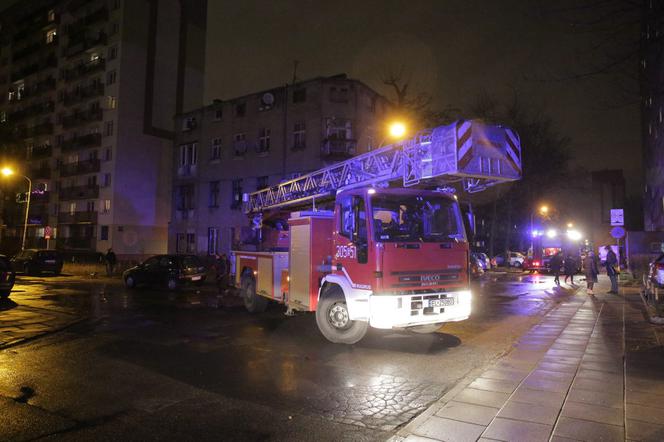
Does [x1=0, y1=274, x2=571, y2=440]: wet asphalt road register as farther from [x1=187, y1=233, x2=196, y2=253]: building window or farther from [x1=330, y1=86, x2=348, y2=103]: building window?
[x1=187, y1=233, x2=196, y2=253]: building window

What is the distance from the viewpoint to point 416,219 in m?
8.27

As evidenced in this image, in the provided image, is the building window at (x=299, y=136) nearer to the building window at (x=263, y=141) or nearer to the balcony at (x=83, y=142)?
the building window at (x=263, y=141)

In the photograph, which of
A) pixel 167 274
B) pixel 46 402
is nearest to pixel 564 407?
pixel 46 402

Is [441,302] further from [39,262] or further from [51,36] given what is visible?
[51,36]

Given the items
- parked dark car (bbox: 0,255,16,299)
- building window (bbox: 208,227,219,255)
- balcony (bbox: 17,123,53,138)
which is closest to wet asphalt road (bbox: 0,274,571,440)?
parked dark car (bbox: 0,255,16,299)

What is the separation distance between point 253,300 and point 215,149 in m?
25.8

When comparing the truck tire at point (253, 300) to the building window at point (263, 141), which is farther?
the building window at point (263, 141)

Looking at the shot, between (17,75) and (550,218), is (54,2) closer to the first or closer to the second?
(17,75)

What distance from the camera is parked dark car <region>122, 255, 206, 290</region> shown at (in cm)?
1869

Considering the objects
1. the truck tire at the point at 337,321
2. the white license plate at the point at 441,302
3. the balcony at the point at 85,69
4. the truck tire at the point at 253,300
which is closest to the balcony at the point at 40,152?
the balcony at the point at 85,69

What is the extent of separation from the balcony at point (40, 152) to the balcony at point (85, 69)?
26.6 feet

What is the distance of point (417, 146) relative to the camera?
847cm

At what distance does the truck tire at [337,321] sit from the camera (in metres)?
8.27

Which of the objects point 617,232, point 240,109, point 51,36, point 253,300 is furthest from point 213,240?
point 51,36
